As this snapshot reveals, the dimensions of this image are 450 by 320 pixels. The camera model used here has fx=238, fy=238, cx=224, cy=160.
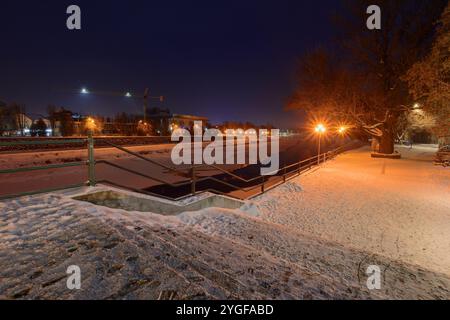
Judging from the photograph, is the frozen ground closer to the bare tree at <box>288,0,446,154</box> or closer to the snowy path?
the snowy path

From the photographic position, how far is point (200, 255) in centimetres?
336

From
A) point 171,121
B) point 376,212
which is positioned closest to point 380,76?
point 376,212

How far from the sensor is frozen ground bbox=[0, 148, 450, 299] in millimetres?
2533

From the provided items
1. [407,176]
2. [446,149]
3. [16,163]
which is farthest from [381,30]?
[16,163]

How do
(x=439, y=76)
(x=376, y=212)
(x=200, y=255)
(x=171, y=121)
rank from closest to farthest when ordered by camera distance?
(x=200, y=255)
(x=376, y=212)
(x=439, y=76)
(x=171, y=121)

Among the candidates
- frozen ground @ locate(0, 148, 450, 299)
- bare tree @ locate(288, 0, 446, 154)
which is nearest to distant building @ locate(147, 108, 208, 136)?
bare tree @ locate(288, 0, 446, 154)

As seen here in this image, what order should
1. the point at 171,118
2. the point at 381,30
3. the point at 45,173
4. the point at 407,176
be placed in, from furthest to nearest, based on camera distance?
the point at 171,118 → the point at 381,30 → the point at 407,176 → the point at 45,173

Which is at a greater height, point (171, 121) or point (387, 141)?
point (171, 121)

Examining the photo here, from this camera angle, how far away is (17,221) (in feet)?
12.0

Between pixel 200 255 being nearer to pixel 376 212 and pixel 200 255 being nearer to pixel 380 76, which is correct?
pixel 376 212

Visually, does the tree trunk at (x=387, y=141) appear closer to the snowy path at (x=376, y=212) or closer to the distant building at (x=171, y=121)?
the snowy path at (x=376, y=212)

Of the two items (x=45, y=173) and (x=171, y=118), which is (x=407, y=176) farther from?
(x=171, y=118)

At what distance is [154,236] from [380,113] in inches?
1011

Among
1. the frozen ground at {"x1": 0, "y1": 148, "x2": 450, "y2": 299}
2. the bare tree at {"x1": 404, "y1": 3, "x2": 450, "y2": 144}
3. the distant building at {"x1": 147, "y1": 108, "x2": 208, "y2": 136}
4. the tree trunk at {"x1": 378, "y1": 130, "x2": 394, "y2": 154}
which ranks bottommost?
the frozen ground at {"x1": 0, "y1": 148, "x2": 450, "y2": 299}
